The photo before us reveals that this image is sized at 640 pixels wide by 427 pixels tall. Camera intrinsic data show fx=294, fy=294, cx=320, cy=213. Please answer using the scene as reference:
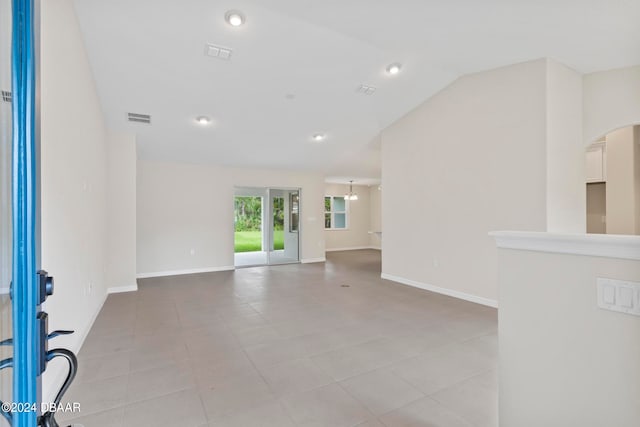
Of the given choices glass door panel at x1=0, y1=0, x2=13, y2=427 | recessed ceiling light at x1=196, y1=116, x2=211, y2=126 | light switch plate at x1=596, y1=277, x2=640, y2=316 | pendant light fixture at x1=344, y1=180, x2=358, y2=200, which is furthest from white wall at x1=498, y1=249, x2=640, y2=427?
pendant light fixture at x1=344, y1=180, x2=358, y2=200

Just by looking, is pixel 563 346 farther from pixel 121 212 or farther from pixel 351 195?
pixel 351 195

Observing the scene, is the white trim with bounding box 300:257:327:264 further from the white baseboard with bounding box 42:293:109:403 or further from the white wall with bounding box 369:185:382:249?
the white baseboard with bounding box 42:293:109:403

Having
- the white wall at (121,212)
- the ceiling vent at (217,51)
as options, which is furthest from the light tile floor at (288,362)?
the ceiling vent at (217,51)

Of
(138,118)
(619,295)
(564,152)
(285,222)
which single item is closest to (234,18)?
(138,118)

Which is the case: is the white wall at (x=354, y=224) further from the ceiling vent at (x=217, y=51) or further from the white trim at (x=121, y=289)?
the ceiling vent at (x=217, y=51)

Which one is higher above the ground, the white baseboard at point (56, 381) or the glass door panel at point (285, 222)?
the glass door panel at point (285, 222)

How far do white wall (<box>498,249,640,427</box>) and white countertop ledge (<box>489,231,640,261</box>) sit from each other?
0.03 meters

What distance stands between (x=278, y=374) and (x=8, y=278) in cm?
197

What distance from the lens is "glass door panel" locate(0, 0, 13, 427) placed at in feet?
2.80

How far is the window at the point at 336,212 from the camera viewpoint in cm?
1109

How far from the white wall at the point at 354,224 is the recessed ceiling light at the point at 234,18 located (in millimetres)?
7931

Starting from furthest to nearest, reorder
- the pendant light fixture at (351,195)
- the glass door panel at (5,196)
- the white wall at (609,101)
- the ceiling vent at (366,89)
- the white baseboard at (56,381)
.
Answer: the pendant light fixture at (351,195) → the ceiling vent at (366,89) → the white wall at (609,101) → the white baseboard at (56,381) → the glass door panel at (5,196)

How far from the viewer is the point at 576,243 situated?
50.1 inches

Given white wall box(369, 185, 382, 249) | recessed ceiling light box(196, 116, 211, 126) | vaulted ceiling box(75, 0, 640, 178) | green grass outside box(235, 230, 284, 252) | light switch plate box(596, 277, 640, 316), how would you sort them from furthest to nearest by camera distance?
1. green grass outside box(235, 230, 284, 252)
2. white wall box(369, 185, 382, 249)
3. recessed ceiling light box(196, 116, 211, 126)
4. vaulted ceiling box(75, 0, 640, 178)
5. light switch plate box(596, 277, 640, 316)
